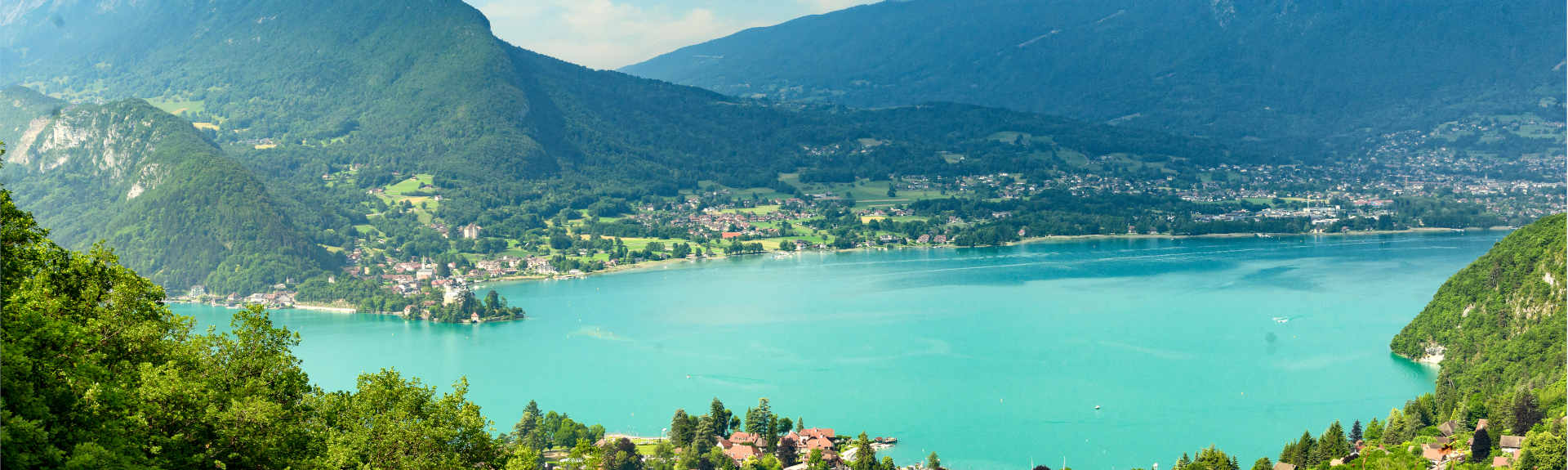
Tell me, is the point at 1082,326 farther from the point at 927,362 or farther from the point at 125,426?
the point at 125,426

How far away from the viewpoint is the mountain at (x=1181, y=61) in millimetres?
120625

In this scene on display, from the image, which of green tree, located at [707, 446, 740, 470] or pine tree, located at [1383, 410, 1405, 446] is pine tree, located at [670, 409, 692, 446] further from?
pine tree, located at [1383, 410, 1405, 446]

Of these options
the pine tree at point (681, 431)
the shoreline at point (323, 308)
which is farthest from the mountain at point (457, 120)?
the pine tree at point (681, 431)

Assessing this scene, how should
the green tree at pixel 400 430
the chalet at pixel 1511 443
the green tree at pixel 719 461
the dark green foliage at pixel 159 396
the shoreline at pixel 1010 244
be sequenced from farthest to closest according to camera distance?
the shoreline at pixel 1010 244
the green tree at pixel 719 461
the chalet at pixel 1511 443
the green tree at pixel 400 430
the dark green foliage at pixel 159 396

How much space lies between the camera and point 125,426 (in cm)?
722

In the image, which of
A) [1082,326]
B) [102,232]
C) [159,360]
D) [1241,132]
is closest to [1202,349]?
[1082,326]

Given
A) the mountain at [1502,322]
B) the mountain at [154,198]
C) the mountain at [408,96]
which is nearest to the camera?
the mountain at [1502,322]

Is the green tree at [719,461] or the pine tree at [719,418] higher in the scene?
the pine tree at [719,418]

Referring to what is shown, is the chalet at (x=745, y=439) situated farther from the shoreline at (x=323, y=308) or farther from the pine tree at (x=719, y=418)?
the shoreline at (x=323, y=308)

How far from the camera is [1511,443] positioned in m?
18.2

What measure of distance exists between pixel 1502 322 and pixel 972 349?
43.4 ft

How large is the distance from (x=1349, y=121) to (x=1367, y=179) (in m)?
37.6

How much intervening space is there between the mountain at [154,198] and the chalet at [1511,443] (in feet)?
139

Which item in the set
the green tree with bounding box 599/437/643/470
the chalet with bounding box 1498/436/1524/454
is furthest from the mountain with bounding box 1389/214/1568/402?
the green tree with bounding box 599/437/643/470
